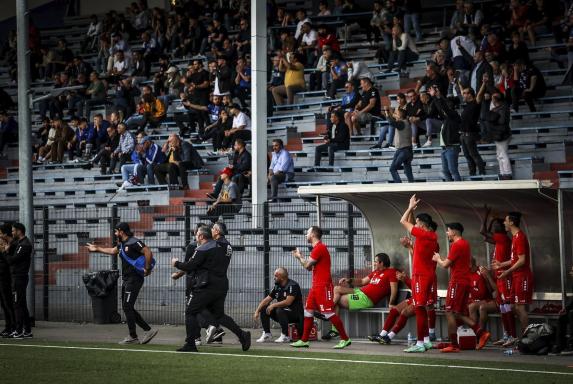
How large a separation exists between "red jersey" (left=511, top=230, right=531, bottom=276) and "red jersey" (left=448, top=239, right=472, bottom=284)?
0.64 metres

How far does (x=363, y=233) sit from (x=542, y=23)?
35.3ft

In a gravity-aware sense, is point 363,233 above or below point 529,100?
below

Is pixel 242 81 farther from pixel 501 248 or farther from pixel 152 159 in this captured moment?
pixel 501 248

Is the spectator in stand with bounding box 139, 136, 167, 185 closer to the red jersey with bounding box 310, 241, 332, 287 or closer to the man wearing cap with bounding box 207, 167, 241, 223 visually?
the man wearing cap with bounding box 207, 167, 241, 223

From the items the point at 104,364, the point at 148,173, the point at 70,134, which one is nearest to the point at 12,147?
the point at 70,134

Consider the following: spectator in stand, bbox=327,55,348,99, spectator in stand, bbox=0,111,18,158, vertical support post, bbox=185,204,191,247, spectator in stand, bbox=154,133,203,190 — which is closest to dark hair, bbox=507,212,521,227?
vertical support post, bbox=185,204,191,247

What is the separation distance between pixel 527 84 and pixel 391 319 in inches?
376

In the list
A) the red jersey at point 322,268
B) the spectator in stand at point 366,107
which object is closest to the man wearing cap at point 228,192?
the spectator in stand at point 366,107

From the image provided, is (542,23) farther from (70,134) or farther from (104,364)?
(104,364)

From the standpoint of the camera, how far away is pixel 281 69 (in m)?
30.2

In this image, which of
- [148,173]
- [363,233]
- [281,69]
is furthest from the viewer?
[281,69]

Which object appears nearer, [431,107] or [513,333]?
[513,333]

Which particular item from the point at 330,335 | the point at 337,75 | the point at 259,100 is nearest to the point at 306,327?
the point at 330,335

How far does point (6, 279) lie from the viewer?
19219mm
